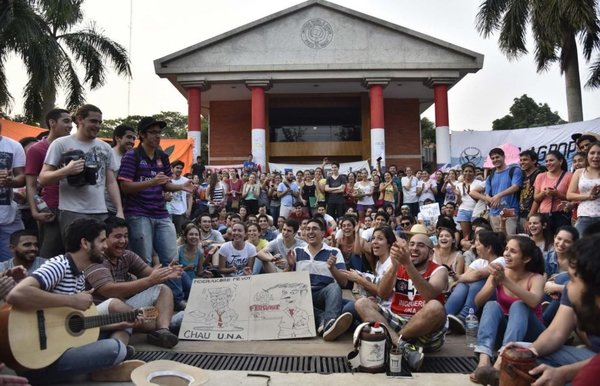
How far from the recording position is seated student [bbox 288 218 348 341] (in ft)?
17.5

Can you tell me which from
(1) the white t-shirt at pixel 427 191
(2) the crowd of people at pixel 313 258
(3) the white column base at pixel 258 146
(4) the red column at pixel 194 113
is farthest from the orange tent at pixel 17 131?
(1) the white t-shirt at pixel 427 191

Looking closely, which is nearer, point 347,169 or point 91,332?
point 91,332

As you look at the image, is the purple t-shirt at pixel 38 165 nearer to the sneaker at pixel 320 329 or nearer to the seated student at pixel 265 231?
the sneaker at pixel 320 329

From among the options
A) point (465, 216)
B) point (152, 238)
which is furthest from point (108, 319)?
point (465, 216)

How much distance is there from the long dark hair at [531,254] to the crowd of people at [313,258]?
0.01 m

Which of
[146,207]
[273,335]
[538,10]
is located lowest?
[273,335]

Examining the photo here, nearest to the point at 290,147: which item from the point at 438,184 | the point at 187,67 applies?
the point at 187,67

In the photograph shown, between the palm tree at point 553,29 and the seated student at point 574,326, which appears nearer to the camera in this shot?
the seated student at point 574,326

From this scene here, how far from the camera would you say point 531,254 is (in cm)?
411

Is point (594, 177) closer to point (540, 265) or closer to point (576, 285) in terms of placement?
point (540, 265)

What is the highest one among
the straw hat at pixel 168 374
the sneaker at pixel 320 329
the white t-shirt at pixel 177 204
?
the white t-shirt at pixel 177 204

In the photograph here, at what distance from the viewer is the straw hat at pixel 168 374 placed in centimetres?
317

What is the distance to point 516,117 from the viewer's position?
145 ft

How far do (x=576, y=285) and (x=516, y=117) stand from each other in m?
46.8
